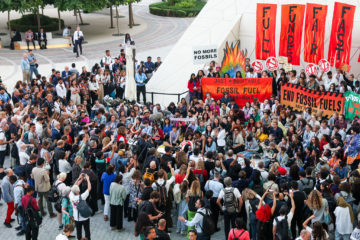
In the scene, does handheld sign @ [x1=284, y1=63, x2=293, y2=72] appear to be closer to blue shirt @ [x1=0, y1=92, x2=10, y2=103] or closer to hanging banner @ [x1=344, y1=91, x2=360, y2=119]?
hanging banner @ [x1=344, y1=91, x2=360, y2=119]

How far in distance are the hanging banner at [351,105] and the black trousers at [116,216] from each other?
A: 28.2 ft

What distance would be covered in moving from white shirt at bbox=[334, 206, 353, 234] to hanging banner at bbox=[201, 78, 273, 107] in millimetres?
8685

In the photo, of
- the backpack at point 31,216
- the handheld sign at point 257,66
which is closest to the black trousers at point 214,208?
the backpack at point 31,216

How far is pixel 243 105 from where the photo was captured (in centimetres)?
1836

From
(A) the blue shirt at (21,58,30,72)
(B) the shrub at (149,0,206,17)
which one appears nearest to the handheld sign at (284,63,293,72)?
(A) the blue shirt at (21,58,30,72)

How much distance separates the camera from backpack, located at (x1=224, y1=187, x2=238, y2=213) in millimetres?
10594

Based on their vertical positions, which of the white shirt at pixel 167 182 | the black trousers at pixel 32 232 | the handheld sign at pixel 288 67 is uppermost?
the handheld sign at pixel 288 67

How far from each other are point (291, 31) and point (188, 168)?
10.4 m

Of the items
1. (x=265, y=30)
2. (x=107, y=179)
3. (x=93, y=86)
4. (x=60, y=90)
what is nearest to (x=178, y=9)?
(x=265, y=30)

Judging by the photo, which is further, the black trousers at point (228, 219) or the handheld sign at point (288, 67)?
the handheld sign at point (288, 67)

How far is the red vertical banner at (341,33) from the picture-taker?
1797cm

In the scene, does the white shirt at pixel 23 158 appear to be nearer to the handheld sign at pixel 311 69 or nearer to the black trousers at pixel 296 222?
the black trousers at pixel 296 222

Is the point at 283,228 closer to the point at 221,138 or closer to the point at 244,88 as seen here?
the point at 221,138

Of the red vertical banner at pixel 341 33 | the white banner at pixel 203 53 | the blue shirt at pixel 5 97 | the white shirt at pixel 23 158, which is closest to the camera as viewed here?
the white shirt at pixel 23 158
